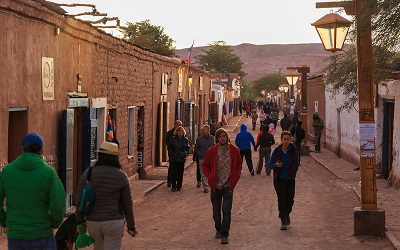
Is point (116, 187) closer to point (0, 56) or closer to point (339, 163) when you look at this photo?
point (0, 56)

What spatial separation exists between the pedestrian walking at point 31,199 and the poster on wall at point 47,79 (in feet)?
17.8

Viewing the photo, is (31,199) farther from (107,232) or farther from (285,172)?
(285,172)

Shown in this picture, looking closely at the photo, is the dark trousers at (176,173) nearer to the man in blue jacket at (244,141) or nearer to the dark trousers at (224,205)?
the man in blue jacket at (244,141)

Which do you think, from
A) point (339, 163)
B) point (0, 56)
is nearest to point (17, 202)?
point (0, 56)

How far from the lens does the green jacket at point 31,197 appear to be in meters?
6.02

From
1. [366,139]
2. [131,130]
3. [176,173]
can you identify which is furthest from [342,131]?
[366,139]

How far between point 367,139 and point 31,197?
6045mm

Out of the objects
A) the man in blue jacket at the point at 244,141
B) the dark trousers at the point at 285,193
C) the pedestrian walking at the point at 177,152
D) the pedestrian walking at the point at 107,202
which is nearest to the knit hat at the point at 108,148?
the pedestrian walking at the point at 107,202

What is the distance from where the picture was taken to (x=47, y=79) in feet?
37.9

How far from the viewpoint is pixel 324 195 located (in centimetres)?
1627

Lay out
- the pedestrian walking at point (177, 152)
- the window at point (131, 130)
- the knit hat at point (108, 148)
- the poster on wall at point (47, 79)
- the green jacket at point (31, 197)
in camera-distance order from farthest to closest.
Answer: the window at point (131, 130)
the pedestrian walking at point (177, 152)
the poster on wall at point (47, 79)
the knit hat at point (108, 148)
the green jacket at point (31, 197)

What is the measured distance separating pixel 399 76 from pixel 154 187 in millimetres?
6061

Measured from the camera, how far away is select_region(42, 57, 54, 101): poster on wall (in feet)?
37.4

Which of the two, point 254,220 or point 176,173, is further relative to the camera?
point 176,173
